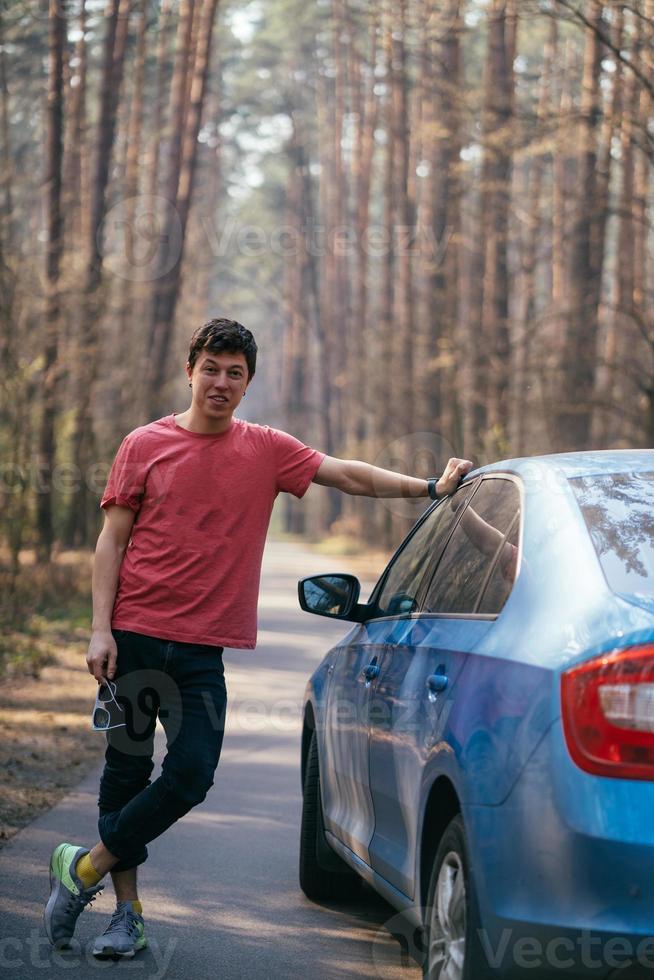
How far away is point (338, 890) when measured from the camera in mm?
6496

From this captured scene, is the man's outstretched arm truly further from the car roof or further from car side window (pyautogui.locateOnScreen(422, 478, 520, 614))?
the car roof

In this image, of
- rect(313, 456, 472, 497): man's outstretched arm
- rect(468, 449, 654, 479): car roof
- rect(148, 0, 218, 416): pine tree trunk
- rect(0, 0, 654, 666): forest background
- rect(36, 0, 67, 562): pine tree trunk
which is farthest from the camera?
rect(148, 0, 218, 416): pine tree trunk

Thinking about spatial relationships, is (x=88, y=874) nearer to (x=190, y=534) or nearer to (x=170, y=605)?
(x=170, y=605)

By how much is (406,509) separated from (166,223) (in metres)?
8.15

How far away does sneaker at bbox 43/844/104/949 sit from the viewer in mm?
5320

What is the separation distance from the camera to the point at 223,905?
Answer: 20.5 feet

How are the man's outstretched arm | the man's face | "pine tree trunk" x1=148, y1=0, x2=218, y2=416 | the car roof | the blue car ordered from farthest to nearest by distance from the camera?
"pine tree trunk" x1=148, y1=0, x2=218, y2=416 < the man's outstretched arm < the man's face < the car roof < the blue car

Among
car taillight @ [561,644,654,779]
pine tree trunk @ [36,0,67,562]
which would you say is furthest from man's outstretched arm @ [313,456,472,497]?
pine tree trunk @ [36,0,67,562]

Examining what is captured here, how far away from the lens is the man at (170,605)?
17.1ft

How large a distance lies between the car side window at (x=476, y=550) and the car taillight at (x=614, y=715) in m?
0.58

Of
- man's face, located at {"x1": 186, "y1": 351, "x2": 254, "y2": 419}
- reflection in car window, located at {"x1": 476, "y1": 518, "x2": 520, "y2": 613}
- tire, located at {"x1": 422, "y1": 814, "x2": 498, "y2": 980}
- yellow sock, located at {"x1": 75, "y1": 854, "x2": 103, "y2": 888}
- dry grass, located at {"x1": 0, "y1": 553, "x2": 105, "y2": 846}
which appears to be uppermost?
man's face, located at {"x1": 186, "y1": 351, "x2": 254, "y2": 419}

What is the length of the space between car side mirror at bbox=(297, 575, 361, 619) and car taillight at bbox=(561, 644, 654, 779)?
7.75ft

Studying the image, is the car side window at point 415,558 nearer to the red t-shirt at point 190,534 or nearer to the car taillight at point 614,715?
the red t-shirt at point 190,534

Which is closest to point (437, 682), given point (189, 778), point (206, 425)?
point (189, 778)
